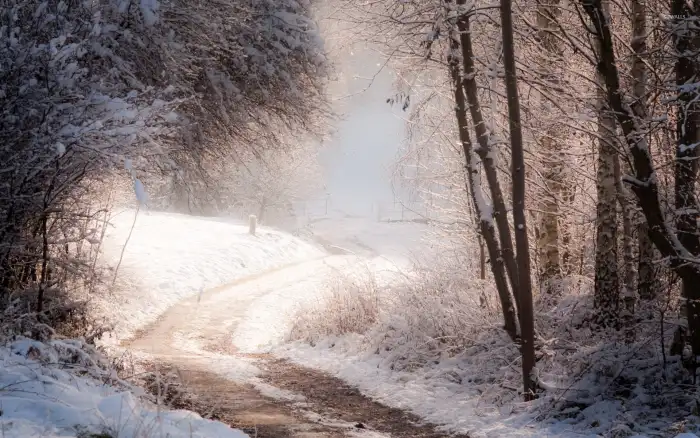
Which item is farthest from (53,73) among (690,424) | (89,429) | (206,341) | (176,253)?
(176,253)

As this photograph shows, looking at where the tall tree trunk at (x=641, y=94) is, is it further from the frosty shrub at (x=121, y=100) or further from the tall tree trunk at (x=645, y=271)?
the frosty shrub at (x=121, y=100)

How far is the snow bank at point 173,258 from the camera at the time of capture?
1745cm

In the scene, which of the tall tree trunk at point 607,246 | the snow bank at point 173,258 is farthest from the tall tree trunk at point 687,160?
the snow bank at point 173,258

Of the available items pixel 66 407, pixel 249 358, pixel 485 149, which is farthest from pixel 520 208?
pixel 249 358

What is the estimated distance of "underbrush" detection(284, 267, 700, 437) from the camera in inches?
251

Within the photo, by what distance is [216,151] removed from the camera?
11523 mm

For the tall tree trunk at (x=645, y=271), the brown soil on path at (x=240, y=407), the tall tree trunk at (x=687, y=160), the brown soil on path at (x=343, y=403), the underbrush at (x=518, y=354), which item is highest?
the tall tree trunk at (x=687, y=160)

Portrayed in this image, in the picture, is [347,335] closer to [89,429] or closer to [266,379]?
[266,379]

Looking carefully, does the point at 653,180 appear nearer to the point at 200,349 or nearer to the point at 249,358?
the point at 249,358

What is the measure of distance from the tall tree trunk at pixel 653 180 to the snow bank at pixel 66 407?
14.9ft

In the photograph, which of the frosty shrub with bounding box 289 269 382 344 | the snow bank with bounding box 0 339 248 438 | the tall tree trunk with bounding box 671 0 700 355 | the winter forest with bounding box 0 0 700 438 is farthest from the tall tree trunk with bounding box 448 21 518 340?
the snow bank with bounding box 0 339 248 438

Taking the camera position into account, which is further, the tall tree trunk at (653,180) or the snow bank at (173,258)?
the snow bank at (173,258)

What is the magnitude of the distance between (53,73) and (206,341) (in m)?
10.3

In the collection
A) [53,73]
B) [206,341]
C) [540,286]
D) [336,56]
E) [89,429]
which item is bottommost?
[206,341]
